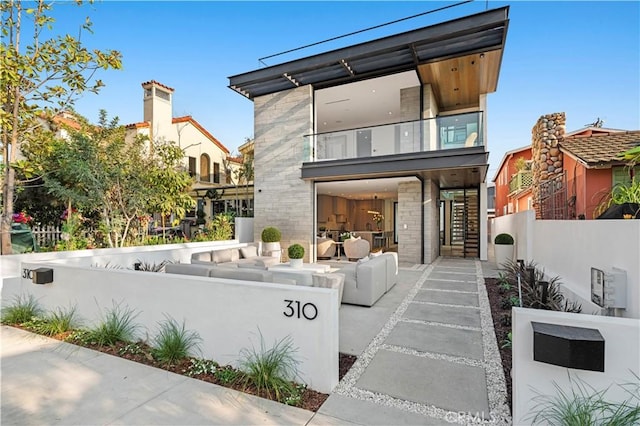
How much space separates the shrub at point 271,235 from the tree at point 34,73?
657cm

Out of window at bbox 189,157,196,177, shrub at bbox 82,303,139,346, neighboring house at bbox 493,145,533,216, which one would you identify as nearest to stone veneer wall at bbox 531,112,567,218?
neighboring house at bbox 493,145,533,216

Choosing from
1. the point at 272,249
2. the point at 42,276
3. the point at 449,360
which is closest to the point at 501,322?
the point at 449,360

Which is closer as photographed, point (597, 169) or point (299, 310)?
point (299, 310)

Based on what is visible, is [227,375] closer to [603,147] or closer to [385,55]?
[385,55]

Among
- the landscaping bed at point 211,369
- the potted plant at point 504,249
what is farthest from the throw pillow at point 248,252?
the potted plant at point 504,249

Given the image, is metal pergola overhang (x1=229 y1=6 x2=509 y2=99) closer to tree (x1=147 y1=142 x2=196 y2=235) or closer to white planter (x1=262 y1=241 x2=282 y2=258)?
tree (x1=147 y1=142 x2=196 y2=235)

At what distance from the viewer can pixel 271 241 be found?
11492 mm

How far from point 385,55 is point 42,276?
10.1 m

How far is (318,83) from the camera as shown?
1166 centimetres

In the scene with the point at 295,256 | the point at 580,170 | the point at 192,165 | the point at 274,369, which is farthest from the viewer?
the point at 192,165

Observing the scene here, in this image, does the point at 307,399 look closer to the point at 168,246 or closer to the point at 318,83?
the point at 168,246

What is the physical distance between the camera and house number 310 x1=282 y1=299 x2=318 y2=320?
2.99m

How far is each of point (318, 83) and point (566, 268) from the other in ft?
31.7

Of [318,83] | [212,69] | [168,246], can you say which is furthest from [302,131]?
[168,246]
